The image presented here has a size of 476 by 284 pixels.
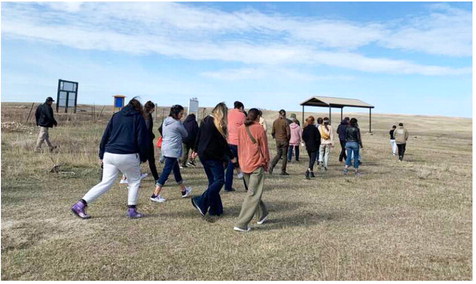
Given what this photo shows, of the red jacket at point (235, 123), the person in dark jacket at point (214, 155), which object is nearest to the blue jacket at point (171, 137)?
the person in dark jacket at point (214, 155)

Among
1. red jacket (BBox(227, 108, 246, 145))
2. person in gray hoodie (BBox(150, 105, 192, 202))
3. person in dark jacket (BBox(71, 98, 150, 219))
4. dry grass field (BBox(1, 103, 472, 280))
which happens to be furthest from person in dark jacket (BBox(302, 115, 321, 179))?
person in dark jacket (BBox(71, 98, 150, 219))

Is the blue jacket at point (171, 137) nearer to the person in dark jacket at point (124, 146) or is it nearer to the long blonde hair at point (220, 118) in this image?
the long blonde hair at point (220, 118)

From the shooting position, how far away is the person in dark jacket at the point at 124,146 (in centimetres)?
536

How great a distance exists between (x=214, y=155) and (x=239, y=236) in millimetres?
1430

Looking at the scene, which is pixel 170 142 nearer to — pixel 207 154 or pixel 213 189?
pixel 207 154

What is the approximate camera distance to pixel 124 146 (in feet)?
17.5

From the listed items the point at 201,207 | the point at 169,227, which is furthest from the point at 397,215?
the point at 169,227

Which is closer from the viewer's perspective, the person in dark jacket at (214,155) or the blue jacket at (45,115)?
the person in dark jacket at (214,155)

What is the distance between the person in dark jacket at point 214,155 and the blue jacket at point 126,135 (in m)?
0.97

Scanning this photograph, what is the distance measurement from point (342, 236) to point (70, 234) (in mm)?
3640

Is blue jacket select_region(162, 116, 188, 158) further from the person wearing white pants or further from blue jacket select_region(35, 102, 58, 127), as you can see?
blue jacket select_region(35, 102, 58, 127)

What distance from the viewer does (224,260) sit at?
167 inches

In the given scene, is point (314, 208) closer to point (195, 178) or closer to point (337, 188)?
point (337, 188)

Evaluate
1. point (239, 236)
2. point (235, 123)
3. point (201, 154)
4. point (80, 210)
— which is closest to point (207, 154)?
point (201, 154)
